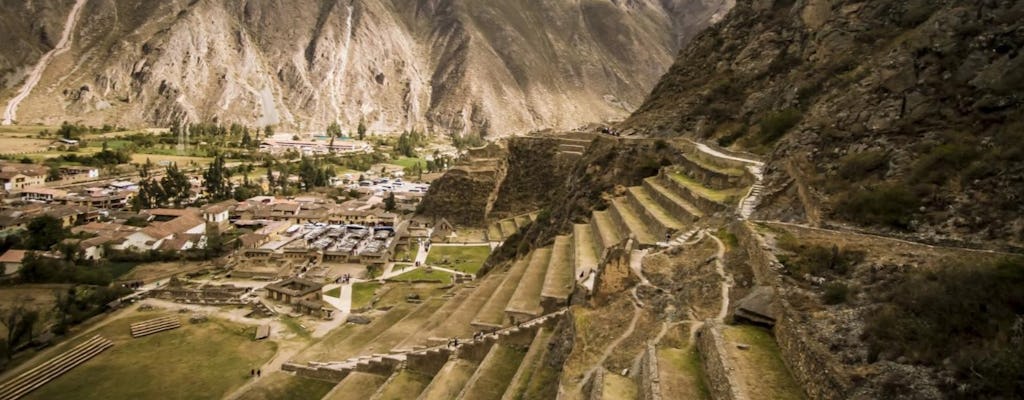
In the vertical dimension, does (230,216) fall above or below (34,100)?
below

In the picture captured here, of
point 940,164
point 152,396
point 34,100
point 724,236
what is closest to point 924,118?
point 940,164

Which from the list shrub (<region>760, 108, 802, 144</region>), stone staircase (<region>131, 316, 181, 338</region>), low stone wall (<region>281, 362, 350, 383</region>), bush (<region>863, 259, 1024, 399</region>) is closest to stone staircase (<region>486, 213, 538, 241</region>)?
stone staircase (<region>131, 316, 181, 338</region>)

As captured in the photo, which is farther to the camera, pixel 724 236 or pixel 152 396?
pixel 152 396

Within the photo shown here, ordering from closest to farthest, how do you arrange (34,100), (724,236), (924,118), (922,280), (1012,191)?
1. (922,280)
2. (1012,191)
3. (924,118)
4. (724,236)
5. (34,100)

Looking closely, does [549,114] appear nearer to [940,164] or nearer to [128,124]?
[128,124]

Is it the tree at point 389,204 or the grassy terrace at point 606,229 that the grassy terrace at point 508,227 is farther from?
the grassy terrace at point 606,229

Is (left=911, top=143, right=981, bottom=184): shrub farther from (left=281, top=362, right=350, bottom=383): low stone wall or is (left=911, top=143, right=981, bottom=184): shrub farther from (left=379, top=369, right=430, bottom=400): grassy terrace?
(left=281, top=362, right=350, bottom=383): low stone wall
